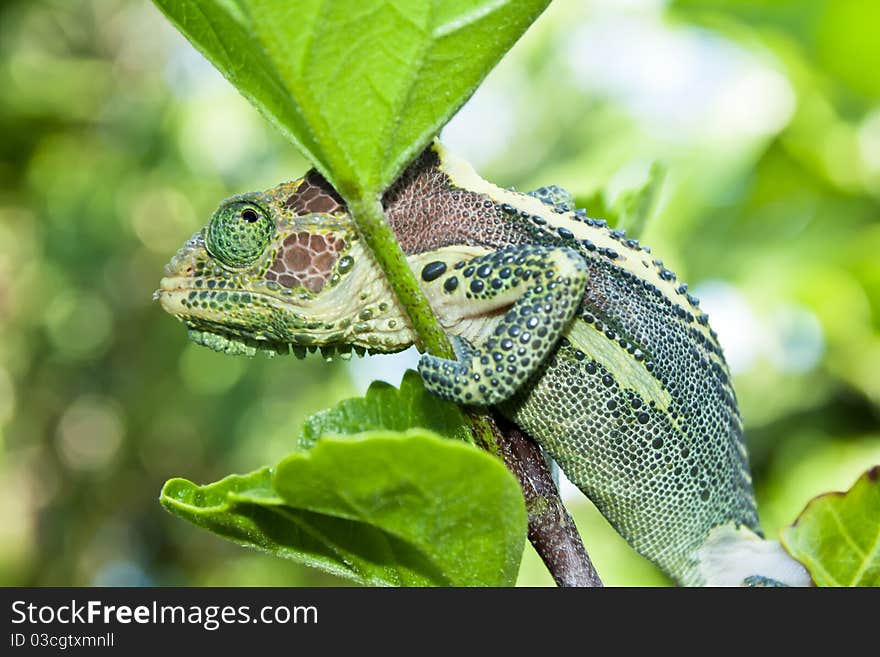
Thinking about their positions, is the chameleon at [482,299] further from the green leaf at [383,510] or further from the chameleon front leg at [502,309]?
the green leaf at [383,510]

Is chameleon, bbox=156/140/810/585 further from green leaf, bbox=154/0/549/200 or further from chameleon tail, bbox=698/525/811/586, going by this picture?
green leaf, bbox=154/0/549/200

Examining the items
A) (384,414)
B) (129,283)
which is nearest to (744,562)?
(384,414)

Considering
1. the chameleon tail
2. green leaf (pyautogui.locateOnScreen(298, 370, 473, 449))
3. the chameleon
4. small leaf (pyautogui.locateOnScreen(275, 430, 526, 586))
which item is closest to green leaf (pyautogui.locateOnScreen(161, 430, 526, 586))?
small leaf (pyautogui.locateOnScreen(275, 430, 526, 586))

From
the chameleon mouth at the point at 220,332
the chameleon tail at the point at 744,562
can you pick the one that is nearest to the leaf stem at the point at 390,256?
the chameleon mouth at the point at 220,332

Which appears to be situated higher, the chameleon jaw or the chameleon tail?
the chameleon jaw

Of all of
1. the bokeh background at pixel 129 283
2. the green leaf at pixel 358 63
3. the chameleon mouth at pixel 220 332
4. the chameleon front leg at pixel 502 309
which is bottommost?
the bokeh background at pixel 129 283

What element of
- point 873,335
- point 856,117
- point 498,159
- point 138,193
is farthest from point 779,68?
point 138,193

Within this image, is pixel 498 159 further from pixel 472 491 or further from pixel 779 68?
pixel 472 491
